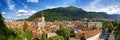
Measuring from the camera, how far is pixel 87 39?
4656 cm

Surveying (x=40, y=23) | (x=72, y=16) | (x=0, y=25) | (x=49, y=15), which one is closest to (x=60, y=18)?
(x=49, y=15)

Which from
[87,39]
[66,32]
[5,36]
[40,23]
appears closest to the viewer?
[5,36]

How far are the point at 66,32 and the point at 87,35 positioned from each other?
328 inches

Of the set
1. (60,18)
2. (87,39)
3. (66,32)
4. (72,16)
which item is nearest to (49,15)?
Answer: (60,18)

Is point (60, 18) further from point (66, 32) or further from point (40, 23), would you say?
point (66, 32)

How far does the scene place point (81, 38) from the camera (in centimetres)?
5012

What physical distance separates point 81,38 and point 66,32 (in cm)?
744

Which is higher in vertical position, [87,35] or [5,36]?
[5,36]

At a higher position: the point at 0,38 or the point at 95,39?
the point at 0,38

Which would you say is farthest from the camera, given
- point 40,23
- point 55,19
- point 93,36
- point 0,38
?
point 55,19

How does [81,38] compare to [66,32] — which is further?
[66,32]

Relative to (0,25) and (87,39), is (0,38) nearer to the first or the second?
(0,25)

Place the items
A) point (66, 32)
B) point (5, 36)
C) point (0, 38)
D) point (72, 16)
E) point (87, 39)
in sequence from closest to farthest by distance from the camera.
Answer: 1. point (0, 38)
2. point (5, 36)
3. point (87, 39)
4. point (66, 32)
5. point (72, 16)

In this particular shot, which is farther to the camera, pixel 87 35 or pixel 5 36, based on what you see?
pixel 87 35
